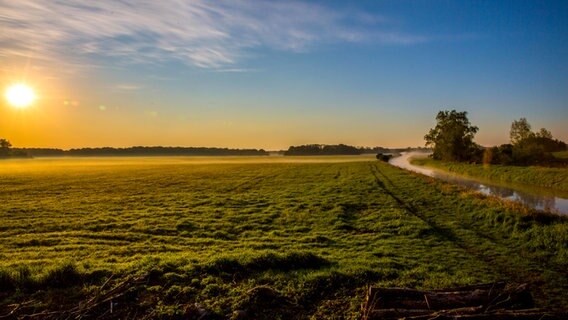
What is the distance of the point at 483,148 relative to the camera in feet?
329

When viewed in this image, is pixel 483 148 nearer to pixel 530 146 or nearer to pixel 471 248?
pixel 530 146

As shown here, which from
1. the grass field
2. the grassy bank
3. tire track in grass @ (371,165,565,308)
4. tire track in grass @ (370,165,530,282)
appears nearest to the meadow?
the grassy bank

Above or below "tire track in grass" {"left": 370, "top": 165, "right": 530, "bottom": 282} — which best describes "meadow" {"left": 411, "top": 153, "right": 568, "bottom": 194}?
above

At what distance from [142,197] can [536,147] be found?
81953mm

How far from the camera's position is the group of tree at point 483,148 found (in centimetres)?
8069

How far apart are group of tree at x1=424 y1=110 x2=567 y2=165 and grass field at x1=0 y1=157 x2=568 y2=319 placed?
58.3m

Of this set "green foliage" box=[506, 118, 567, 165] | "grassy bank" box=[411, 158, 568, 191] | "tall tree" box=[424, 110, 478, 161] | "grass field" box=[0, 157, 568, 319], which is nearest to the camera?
"grass field" box=[0, 157, 568, 319]

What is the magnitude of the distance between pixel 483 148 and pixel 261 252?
100 metres

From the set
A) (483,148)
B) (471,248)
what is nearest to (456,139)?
(483,148)

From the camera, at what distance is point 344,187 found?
148 ft

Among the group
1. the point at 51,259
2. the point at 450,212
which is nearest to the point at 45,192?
the point at 51,259

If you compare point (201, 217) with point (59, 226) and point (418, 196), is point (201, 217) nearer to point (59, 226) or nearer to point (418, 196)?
point (59, 226)

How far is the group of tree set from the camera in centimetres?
8069

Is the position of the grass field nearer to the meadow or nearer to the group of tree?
→ the meadow
